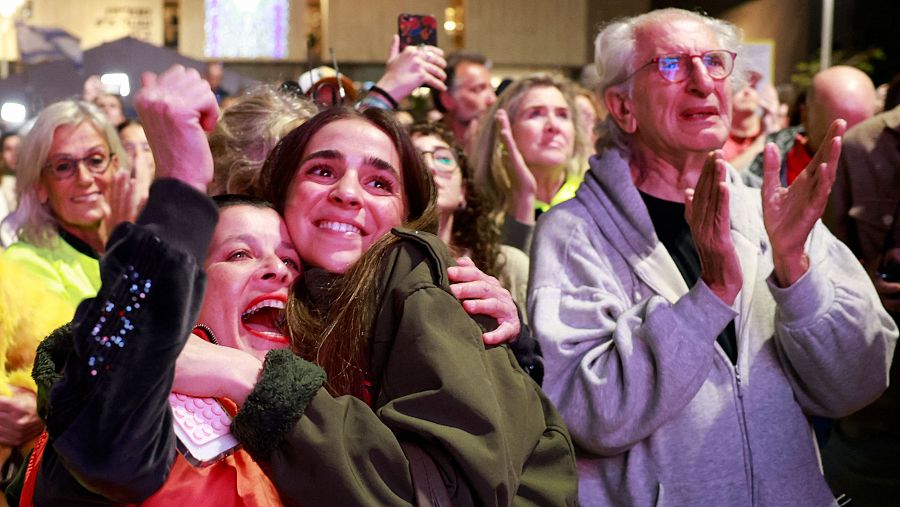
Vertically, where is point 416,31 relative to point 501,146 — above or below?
above

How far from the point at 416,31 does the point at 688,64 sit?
96cm

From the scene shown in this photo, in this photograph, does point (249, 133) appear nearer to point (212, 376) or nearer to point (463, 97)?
point (212, 376)

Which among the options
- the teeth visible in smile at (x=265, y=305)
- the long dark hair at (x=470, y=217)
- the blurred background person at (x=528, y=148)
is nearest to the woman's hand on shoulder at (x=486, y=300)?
the teeth visible in smile at (x=265, y=305)

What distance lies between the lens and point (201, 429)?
60.6 inches

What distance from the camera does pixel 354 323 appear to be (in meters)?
1.74

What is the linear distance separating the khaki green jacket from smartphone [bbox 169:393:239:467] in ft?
0.13

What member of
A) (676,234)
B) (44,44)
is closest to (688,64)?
(676,234)

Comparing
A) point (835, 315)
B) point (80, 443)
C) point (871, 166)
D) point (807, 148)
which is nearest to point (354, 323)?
point (80, 443)

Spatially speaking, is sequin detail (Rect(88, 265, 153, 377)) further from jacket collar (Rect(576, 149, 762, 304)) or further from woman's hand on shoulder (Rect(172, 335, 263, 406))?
jacket collar (Rect(576, 149, 762, 304))

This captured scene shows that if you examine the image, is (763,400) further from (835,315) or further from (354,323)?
(354,323)

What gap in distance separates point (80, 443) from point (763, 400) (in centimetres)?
156

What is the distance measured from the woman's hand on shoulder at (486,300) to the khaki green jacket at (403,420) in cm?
10

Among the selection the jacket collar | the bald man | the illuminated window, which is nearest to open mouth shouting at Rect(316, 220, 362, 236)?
the jacket collar

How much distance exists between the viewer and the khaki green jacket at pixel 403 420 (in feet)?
4.87
